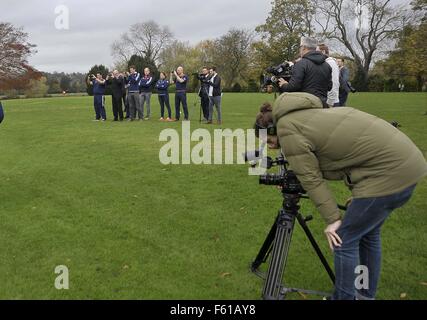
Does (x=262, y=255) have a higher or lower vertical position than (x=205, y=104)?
lower

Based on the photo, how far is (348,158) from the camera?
3.35 meters

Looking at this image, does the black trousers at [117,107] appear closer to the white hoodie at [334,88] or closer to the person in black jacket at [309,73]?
the white hoodie at [334,88]

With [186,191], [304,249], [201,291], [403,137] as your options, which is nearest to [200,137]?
[186,191]

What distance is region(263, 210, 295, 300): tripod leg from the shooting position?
13.0ft

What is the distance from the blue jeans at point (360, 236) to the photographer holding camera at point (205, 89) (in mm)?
13915

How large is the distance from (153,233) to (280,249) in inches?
104

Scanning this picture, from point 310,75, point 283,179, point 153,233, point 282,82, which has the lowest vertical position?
point 153,233

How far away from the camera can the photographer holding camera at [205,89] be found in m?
17.4

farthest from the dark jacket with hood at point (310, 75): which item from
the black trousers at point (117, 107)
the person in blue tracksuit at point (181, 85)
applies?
the black trousers at point (117, 107)

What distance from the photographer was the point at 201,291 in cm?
461

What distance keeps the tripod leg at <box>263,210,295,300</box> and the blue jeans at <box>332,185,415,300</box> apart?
1.63 feet

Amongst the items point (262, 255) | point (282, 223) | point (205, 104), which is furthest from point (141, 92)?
point (282, 223)

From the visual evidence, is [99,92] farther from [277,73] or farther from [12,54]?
[12,54]
